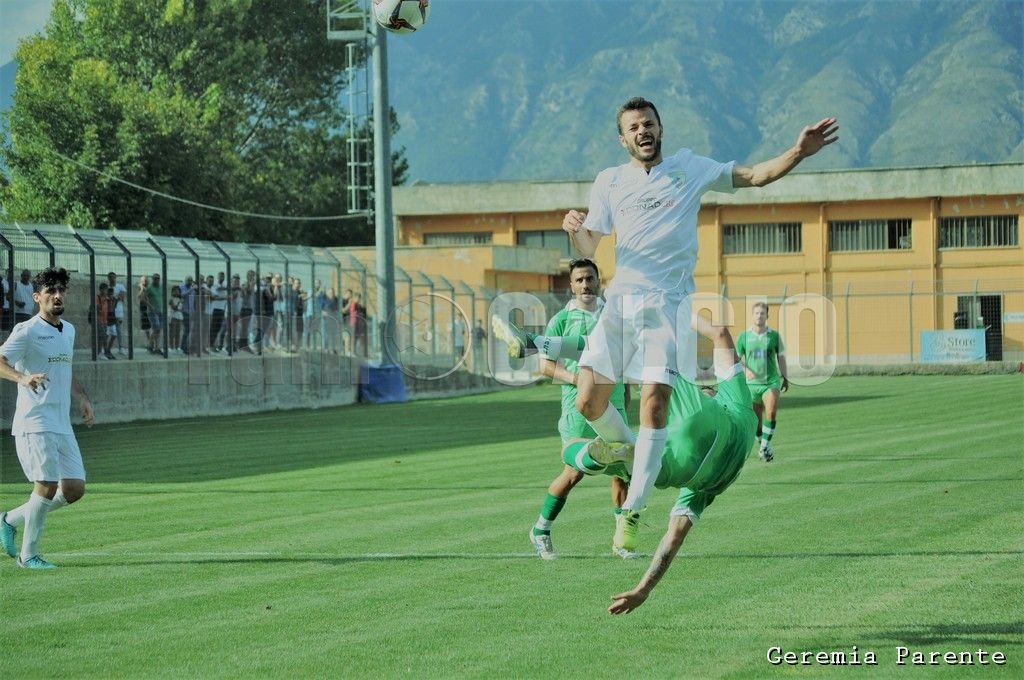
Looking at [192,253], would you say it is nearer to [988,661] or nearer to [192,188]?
[988,661]

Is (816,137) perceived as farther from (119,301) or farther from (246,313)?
(246,313)

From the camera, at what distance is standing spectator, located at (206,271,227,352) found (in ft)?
102

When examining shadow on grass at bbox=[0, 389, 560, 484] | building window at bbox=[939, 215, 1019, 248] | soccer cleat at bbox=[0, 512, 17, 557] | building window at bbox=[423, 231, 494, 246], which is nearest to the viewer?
soccer cleat at bbox=[0, 512, 17, 557]

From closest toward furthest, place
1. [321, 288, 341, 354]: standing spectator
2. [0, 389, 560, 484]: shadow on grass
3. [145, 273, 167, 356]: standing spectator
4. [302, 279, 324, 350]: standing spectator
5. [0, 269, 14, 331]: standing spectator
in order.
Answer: [0, 389, 560, 484]: shadow on grass, [0, 269, 14, 331]: standing spectator, [145, 273, 167, 356]: standing spectator, [302, 279, 324, 350]: standing spectator, [321, 288, 341, 354]: standing spectator

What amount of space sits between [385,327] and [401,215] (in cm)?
3331

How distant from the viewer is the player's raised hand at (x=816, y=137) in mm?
7879

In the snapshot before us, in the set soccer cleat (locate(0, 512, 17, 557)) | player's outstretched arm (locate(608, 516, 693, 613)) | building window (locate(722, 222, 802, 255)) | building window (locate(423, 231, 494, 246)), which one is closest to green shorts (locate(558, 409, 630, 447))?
player's outstretched arm (locate(608, 516, 693, 613))

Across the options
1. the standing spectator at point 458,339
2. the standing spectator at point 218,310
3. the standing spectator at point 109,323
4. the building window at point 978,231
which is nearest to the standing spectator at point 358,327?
the standing spectator at point 458,339

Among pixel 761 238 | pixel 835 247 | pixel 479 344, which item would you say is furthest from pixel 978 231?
pixel 479 344

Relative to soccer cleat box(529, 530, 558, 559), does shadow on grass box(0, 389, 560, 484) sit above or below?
below

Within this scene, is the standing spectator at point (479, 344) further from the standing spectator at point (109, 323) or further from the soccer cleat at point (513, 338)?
the soccer cleat at point (513, 338)

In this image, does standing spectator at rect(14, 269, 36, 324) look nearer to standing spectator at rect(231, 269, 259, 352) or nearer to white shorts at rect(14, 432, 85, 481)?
standing spectator at rect(231, 269, 259, 352)

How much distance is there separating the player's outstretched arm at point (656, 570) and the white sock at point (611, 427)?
1.53m

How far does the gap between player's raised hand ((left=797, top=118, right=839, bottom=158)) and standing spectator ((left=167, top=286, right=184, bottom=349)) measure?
76.9 ft
